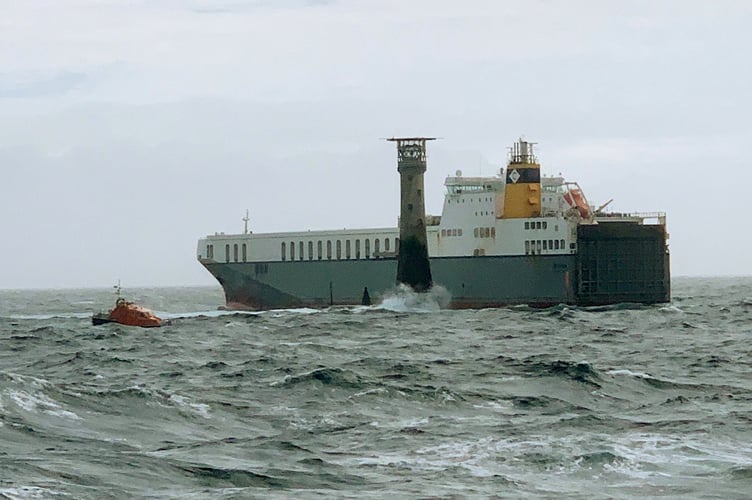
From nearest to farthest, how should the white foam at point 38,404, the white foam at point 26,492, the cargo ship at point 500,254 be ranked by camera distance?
the white foam at point 26,492
the white foam at point 38,404
the cargo ship at point 500,254

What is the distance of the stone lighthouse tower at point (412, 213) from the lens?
92.2 meters

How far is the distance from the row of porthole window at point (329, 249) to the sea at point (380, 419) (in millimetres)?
40573

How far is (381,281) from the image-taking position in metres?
99.1

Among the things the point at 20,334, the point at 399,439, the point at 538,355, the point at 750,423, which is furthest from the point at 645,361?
the point at 20,334

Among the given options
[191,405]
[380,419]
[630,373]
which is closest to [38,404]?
[191,405]

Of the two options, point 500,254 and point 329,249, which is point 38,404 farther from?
point 329,249

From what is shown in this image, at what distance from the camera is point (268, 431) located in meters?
31.8

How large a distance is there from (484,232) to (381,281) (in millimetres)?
8903

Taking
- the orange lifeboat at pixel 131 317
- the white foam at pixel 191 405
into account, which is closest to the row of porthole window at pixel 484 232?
the orange lifeboat at pixel 131 317

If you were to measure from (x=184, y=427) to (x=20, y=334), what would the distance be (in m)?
41.9

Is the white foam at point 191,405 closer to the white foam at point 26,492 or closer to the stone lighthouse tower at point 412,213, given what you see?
the white foam at point 26,492

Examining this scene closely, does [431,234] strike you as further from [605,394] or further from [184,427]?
[184,427]

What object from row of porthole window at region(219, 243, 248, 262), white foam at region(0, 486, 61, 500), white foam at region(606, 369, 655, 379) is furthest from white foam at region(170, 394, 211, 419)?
row of porthole window at region(219, 243, 248, 262)

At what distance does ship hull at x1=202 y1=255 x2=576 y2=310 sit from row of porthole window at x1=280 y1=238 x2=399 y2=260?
84 cm
